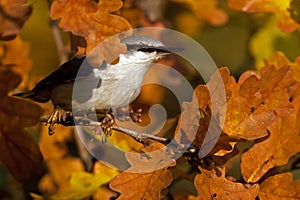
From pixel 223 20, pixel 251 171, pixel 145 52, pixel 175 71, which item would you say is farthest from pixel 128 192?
pixel 223 20

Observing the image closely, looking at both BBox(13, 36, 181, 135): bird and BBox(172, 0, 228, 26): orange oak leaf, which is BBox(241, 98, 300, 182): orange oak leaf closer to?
BBox(13, 36, 181, 135): bird

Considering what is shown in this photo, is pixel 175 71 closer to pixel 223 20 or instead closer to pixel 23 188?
pixel 223 20

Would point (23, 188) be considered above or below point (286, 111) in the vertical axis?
below

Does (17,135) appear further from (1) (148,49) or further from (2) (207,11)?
(2) (207,11)

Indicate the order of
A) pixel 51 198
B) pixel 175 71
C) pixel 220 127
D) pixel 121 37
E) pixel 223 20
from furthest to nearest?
pixel 223 20
pixel 175 71
pixel 51 198
pixel 121 37
pixel 220 127

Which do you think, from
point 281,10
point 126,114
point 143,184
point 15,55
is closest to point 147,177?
point 143,184

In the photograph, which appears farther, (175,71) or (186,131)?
(175,71)

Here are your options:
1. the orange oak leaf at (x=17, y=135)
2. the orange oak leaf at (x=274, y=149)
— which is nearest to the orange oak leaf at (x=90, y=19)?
the orange oak leaf at (x=17, y=135)
